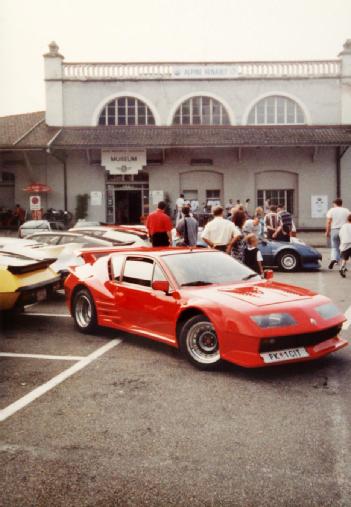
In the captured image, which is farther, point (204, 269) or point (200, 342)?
point (204, 269)

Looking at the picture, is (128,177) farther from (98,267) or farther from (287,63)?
(98,267)

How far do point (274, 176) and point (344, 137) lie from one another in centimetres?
397

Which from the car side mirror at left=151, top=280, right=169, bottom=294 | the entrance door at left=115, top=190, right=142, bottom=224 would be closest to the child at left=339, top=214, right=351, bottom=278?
the car side mirror at left=151, top=280, right=169, bottom=294

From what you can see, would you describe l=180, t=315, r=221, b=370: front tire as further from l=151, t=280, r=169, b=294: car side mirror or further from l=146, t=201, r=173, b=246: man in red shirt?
l=146, t=201, r=173, b=246: man in red shirt

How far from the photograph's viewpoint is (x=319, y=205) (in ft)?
96.3

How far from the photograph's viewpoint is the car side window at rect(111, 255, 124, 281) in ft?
23.5

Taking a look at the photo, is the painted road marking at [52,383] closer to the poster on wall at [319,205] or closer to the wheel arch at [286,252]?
the wheel arch at [286,252]

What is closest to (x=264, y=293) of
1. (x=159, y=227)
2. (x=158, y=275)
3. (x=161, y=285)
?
(x=161, y=285)

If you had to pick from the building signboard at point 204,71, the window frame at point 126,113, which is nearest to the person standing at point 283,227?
the building signboard at point 204,71

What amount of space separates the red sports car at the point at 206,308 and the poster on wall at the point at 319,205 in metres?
23.2

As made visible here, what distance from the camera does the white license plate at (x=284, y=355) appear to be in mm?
5367

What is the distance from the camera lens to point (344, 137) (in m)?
27.3

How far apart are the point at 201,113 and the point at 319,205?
7751mm

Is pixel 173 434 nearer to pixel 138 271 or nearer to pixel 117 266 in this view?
pixel 138 271
